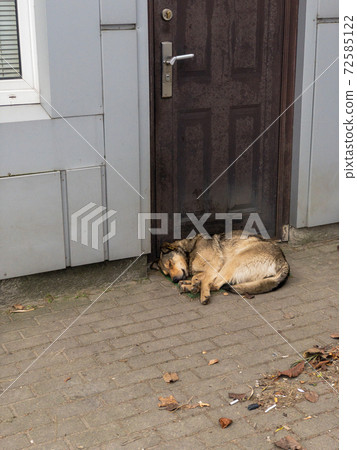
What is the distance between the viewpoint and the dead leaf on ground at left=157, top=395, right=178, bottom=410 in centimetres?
347

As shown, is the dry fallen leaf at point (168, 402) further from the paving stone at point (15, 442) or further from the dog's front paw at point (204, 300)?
the dog's front paw at point (204, 300)

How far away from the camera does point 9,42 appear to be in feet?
14.8

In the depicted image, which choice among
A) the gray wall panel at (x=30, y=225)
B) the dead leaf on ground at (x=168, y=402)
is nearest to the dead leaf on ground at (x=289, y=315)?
the dead leaf on ground at (x=168, y=402)

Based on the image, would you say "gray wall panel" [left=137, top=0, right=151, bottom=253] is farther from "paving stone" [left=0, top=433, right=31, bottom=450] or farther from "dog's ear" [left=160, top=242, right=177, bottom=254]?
"paving stone" [left=0, top=433, right=31, bottom=450]

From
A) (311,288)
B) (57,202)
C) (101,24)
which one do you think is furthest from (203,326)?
(101,24)

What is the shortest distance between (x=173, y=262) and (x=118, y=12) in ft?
6.91

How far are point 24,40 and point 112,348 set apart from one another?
2.47 meters

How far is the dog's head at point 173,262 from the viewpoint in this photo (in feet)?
16.7

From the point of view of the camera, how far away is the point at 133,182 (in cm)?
499

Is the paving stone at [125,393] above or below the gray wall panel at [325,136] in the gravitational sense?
below

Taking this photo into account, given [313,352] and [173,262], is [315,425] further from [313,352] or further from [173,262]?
[173,262]

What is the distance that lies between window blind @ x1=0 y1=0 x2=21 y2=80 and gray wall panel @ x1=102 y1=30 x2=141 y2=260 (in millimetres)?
682

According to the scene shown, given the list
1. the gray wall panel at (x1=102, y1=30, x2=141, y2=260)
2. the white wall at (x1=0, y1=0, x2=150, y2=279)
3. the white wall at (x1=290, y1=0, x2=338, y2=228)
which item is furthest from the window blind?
the white wall at (x1=290, y1=0, x2=338, y2=228)

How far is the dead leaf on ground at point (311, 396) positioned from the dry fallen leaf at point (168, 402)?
794 mm
